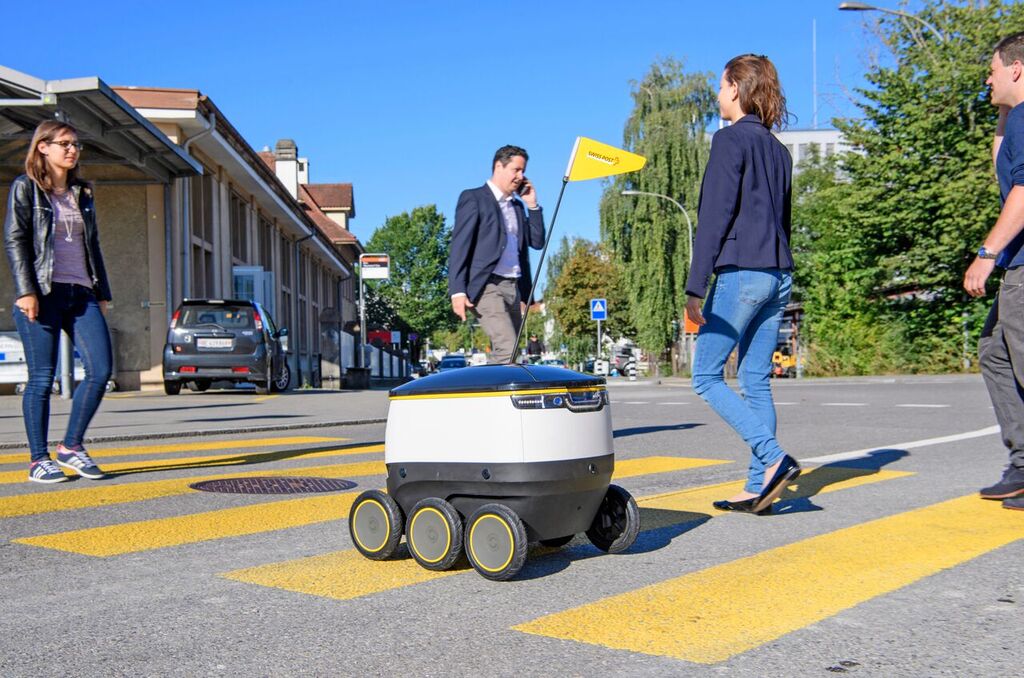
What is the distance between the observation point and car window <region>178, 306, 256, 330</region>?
18.0 meters

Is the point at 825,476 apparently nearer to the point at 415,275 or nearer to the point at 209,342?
the point at 209,342

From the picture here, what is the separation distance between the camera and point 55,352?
601 cm

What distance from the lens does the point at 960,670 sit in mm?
2318

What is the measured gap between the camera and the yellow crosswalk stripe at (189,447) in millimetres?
7533

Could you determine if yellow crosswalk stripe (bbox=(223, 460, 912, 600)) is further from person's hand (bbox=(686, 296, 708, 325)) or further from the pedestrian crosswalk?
person's hand (bbox=(686, 296, 708, 325))

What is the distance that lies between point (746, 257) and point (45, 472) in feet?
13.2

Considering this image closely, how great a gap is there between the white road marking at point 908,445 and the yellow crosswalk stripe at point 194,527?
357 centimetres

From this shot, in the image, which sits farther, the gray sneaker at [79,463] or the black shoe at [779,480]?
the gray sneaker at [79,463]

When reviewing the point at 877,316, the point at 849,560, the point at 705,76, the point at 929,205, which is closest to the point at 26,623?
the point at 849,560

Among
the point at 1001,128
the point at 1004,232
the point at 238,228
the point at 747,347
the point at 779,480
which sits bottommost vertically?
the point at 779,480

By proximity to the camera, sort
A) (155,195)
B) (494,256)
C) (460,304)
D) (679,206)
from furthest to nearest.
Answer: (679,206)
(155,195)
(494,256)
(460,304)

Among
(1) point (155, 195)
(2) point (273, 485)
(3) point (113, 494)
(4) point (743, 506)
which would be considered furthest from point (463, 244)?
(1) point (155, 195)

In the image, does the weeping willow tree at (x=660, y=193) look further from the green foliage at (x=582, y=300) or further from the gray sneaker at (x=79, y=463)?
the gray sneaker at (x=79, y=463)

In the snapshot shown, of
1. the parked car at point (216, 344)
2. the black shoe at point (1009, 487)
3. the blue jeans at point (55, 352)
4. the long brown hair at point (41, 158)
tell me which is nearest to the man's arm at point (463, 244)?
the blue jeans at point (55, 352)
